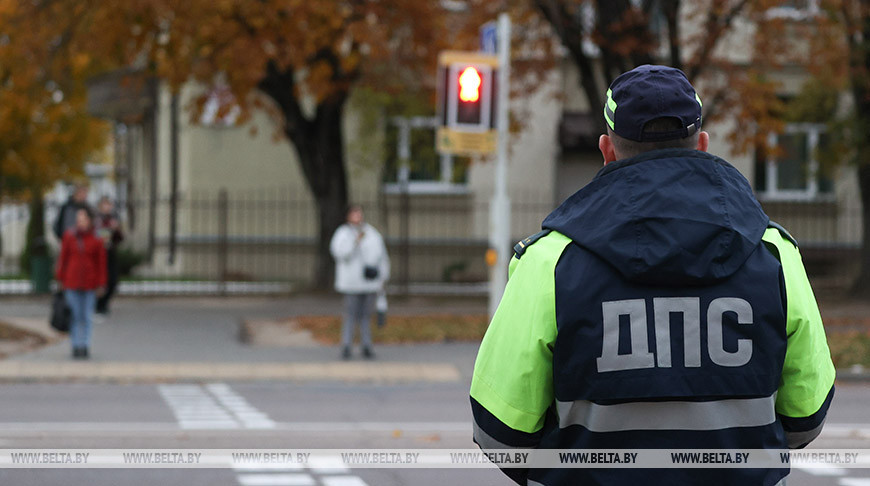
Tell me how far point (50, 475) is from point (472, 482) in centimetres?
252

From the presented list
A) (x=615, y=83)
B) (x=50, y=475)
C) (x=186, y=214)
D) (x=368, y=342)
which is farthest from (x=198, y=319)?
(x=615, y=83)

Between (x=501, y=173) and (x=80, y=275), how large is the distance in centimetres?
479

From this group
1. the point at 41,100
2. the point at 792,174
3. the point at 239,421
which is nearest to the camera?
the point at 239,421

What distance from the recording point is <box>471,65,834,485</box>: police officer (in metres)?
2.21

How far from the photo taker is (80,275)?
42.6 feet

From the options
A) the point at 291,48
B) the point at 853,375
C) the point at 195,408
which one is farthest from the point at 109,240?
the point at 853,375

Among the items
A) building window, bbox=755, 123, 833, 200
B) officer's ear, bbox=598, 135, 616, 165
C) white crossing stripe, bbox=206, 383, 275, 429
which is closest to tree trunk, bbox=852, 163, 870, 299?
building window, bbox=755, 123, 833, 200

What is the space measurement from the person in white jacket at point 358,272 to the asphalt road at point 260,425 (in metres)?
1.54

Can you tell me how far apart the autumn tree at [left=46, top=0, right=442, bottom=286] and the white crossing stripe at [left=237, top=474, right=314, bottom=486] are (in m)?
10.9

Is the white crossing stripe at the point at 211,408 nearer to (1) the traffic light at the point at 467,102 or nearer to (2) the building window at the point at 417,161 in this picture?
(1) the traffic light at the point at 467,102

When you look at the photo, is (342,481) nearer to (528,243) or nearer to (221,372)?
(528,243)

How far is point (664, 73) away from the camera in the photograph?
2.36 m

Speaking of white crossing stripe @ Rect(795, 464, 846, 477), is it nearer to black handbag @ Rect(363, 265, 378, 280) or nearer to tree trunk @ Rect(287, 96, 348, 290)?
black handbag @ Rect(363, 265, 378, 280)

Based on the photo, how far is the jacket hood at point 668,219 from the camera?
86.3 inches
